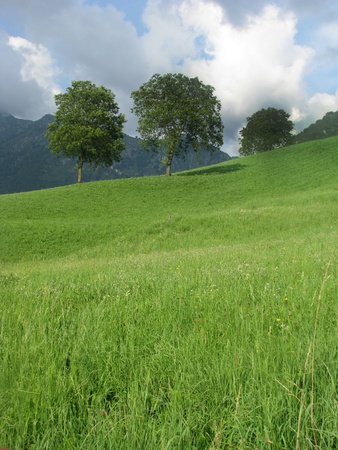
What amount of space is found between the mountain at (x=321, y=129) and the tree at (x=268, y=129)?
25.7m

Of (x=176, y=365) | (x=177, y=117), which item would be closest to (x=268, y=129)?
(x=177, y=117)

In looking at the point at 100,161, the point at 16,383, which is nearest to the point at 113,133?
the point at 100,161

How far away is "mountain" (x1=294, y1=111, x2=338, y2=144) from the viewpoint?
118675mm

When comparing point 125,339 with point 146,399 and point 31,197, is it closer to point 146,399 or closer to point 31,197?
point 146,399

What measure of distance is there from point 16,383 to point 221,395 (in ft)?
5.16

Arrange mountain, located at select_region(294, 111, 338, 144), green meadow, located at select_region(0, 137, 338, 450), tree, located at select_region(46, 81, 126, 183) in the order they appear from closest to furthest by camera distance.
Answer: green meadow, located at select_region(0, 137, 338, 450), tree, located at select_region(46, 81, 126, 183), mountain, located at select_region(294, 111, 338, 144)

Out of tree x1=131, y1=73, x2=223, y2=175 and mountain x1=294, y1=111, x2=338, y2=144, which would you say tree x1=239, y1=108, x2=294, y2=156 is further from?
tree x1=131, y1=73, x2=223, y2=175

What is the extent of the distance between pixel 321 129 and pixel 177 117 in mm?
97715

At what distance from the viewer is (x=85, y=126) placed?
49.3 meters

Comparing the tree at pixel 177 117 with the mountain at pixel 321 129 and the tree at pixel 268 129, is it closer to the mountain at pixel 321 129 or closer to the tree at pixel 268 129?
the tree at pixel 268 129

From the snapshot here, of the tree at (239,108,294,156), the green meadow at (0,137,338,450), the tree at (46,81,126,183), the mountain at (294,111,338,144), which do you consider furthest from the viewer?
the mountain at (294,111,338,144)

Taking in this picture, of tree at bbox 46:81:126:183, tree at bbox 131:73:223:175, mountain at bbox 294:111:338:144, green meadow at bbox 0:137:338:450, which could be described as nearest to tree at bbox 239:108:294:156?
mountain at bbox 294:111:338:144

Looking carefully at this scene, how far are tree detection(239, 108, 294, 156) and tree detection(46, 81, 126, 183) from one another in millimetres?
56857

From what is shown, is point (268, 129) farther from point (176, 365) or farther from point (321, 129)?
point (176, 365)
